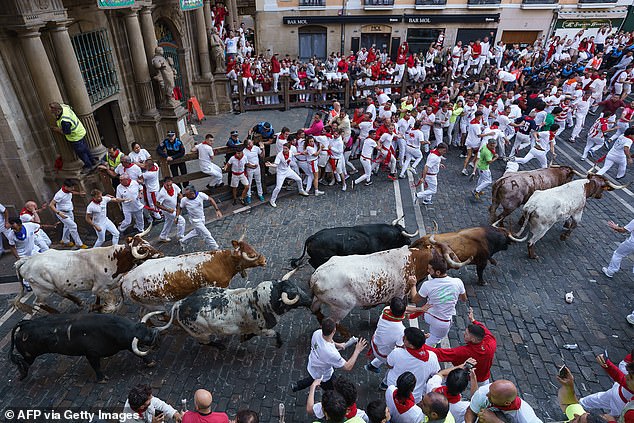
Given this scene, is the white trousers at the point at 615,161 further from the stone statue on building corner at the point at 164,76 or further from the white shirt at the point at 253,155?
the stone statue on building corner at the point at 164,76

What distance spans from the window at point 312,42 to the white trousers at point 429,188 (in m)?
21.4

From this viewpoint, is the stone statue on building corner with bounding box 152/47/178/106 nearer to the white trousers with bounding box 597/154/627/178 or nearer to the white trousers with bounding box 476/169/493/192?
the white trousers with bounding box 476/169/493/192

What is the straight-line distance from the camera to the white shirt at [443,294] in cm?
571

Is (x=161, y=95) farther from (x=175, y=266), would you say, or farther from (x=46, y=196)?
(x=175, y=266)

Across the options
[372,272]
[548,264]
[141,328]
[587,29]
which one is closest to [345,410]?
[372,272]

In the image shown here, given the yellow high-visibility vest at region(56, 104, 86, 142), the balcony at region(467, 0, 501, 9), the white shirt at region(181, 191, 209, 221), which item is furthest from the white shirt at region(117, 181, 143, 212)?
the balcony at region(467, 0, 501, 9)

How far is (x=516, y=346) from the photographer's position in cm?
655

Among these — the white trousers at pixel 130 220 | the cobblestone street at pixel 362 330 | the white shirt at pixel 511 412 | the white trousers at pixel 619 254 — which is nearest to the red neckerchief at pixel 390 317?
the white shirt at pixel 511 412

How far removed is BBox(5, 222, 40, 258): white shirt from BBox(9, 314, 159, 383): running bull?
288 centimetres

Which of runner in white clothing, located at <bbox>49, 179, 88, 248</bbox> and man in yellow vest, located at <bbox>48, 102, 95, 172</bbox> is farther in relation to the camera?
man in yellow vest, located at <bbox>48, 102, 95, 172</bbox>

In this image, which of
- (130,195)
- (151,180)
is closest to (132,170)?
(151,180)

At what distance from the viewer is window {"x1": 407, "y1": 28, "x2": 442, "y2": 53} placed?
92.1 feet

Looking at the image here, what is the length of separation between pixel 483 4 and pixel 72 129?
2748 cm

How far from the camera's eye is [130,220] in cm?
926
